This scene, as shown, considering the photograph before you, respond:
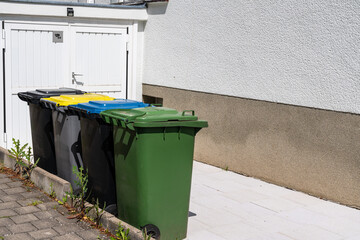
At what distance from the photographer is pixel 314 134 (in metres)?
6.87

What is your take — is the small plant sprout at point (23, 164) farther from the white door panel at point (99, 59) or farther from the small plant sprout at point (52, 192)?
the white door panel at point (99, 59)

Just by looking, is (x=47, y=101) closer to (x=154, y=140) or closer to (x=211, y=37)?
(x=154, y=140)

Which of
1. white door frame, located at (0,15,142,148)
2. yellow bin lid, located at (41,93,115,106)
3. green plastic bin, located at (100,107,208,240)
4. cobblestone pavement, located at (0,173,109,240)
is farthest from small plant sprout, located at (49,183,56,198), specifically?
white door frame, located at (0,15,142,148)

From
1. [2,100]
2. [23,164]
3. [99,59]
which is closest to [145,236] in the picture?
[23,164]

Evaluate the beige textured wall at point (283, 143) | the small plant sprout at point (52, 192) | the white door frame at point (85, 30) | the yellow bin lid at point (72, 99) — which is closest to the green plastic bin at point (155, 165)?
the yellow bin lid at point (72, 99)

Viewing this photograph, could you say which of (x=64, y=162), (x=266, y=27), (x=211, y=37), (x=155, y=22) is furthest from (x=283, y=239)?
(x=155, y=22)

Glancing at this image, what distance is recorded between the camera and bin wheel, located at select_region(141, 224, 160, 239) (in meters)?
Answer: 5.00

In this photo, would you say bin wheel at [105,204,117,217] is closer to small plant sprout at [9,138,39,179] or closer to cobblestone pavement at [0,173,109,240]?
cobblestone pavement at [0,173,109,240]

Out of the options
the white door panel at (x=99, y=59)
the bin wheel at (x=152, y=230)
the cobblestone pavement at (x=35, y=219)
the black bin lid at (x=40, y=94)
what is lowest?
the cobblestone pavement at (x=35, y=219)

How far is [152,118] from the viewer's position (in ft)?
15.9

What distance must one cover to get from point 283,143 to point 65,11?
15.5 ft

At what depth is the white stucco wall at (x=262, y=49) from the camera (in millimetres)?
6492

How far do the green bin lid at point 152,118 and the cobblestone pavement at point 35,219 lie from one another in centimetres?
126

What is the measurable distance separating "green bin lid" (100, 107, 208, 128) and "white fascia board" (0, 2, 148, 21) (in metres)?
4.48
